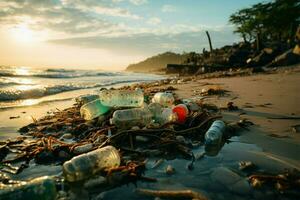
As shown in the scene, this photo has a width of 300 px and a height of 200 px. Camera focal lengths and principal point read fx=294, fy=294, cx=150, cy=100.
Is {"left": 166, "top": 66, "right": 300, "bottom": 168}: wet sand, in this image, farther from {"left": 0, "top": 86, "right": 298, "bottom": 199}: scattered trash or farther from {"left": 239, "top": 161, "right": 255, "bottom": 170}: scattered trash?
{"left": 239, "top": 161, "right": 255, "bottom": 170}: scattered trash

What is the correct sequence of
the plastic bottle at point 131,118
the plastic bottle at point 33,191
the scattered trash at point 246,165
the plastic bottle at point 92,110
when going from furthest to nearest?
1. the plastic bottle at point 92,110
2. the plastic bottle at point 131,118
3. the scattered trash at point 246,165
4. the plastic bottle at point 33,191

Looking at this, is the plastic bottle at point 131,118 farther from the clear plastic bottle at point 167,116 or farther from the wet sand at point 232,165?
the wet sand at point 232,165

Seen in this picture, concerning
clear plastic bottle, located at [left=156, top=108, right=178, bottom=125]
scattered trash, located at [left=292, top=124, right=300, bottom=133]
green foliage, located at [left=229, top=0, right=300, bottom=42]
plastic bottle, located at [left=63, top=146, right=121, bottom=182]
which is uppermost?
green foliage, located at [left=229, top=0, right=300, bottom=42]

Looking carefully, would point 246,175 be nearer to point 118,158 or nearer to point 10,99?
point 118,158

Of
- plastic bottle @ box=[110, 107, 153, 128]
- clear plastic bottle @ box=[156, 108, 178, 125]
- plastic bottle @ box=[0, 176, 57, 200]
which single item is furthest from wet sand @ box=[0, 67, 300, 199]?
plastic bottle @ box=[110, 107, 153, 128]

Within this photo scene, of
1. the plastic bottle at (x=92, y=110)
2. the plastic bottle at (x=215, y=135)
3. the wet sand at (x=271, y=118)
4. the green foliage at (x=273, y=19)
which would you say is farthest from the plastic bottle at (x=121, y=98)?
the green foliage at (x=273, y=19)

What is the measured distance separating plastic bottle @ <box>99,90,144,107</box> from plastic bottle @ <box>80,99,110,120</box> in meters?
0.16

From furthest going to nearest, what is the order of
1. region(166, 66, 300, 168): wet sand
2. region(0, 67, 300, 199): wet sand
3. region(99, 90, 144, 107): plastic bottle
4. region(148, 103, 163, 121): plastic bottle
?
region(99, 90, 144, 107): plastic bottle, region(148, 103, 163, 121): plastic bottle, region(166, 66, 300, 168): wet sand, region(0, 67, 300, 199): wet sand

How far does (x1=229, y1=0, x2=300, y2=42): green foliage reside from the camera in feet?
100

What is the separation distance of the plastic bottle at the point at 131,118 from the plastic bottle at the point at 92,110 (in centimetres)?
82

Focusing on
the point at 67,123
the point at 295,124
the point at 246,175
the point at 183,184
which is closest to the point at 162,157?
the point at 183,184

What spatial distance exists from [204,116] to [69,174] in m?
2.20

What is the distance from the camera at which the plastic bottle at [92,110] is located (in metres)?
4.75

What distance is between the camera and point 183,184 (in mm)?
2248
